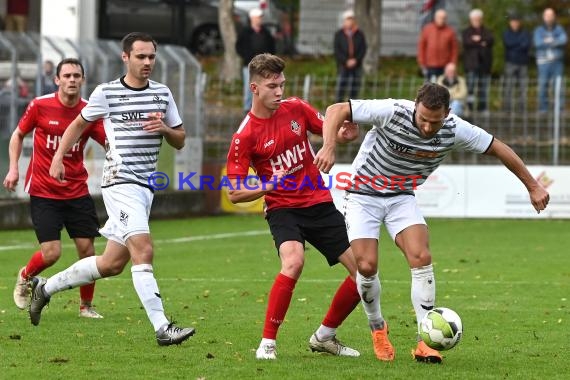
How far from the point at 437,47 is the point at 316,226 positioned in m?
16.1

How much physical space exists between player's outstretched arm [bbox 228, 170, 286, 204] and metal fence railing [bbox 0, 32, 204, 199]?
12.7 meters

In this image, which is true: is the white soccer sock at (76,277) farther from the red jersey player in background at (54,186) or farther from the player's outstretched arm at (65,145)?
the red jersey player in background at (54,186)

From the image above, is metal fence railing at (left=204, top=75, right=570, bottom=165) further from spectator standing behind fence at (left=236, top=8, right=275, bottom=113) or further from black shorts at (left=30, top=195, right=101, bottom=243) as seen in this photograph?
black shorts at (left=30, top=195, right=101, bottom=243)

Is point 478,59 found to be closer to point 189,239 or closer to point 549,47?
point 549,47

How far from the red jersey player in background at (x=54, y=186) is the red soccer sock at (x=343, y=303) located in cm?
279

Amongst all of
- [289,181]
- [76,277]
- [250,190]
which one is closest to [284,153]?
[289,181]

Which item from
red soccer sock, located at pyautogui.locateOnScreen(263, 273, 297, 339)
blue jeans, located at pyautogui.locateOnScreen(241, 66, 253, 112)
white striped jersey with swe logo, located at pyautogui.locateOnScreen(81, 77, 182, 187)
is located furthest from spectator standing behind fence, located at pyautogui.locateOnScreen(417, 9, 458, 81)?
red soccer sock, located at pyautogui.locateOnScreen(263, 273, 297, 339)

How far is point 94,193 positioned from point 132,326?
12.2 m

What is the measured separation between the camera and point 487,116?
81.1 feet

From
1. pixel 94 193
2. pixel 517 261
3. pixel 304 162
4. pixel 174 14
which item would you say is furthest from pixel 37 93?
pixel 304 162

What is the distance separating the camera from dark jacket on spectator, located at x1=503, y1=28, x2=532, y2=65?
84.2 feet

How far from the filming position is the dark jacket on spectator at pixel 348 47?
24703 mm

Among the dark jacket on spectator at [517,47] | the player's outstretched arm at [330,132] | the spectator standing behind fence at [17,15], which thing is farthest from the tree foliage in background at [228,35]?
the player's outstretched arm at [330,132]

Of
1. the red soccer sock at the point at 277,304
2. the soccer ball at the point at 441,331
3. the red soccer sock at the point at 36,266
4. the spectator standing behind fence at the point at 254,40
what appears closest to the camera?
the soccer ball at the point at 441,331
